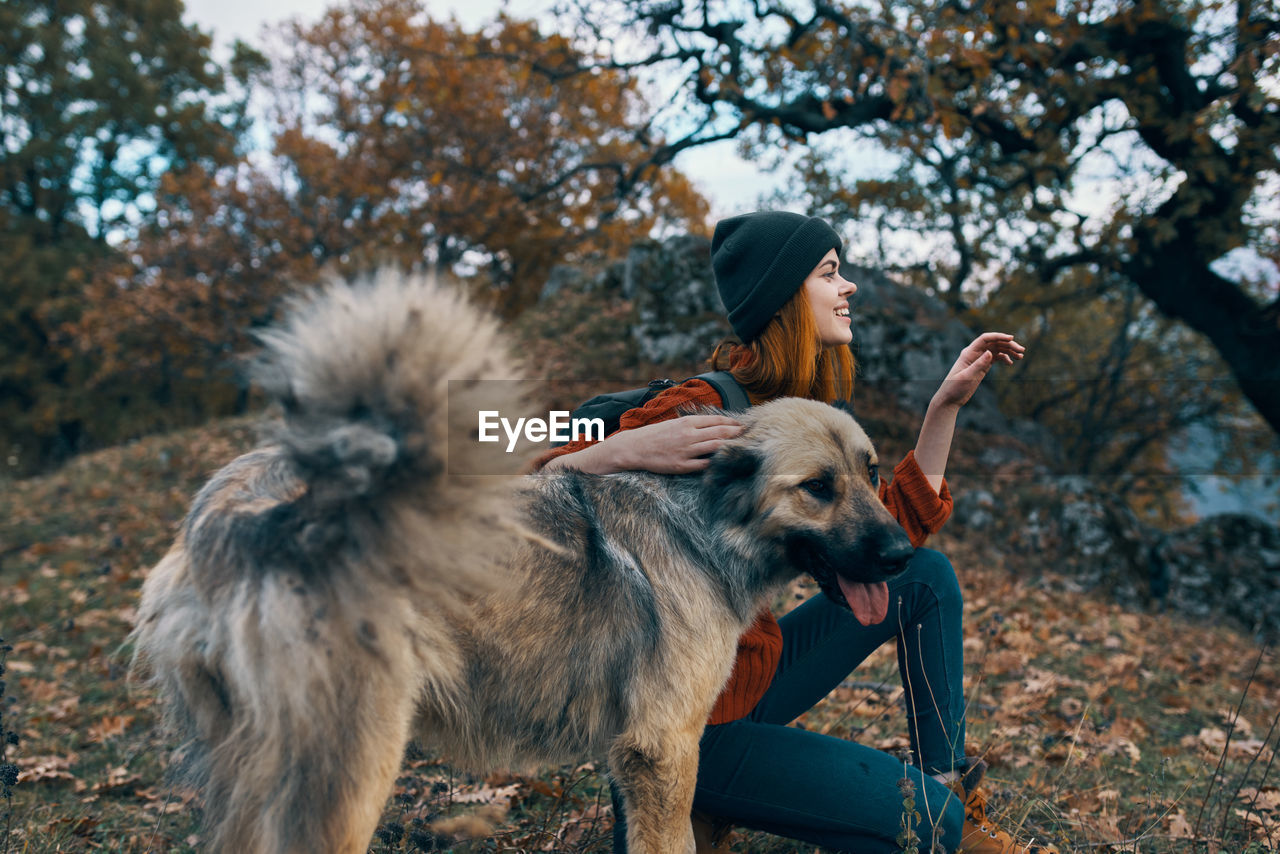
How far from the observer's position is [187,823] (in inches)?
127

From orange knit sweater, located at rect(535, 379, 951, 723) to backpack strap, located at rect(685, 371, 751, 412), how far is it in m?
0.03

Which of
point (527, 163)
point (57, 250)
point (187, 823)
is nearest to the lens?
point (187, 823)

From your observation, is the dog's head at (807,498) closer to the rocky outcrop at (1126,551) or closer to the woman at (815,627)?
the woman at (815,627)

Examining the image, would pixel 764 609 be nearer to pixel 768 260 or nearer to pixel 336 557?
pixel 768 260

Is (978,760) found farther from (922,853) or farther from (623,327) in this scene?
(623,327)

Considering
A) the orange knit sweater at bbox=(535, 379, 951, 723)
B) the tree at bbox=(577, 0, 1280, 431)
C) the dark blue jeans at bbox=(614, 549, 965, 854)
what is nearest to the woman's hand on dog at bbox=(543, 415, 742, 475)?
the orange knit sweater at bbox=(535, 379, 951, 723)

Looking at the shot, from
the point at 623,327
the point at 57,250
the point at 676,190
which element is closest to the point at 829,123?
the point at 623,327

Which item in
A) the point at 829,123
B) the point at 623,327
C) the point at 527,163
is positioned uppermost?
the point at 527,163

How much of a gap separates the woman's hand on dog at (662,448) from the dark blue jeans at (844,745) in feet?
2.85

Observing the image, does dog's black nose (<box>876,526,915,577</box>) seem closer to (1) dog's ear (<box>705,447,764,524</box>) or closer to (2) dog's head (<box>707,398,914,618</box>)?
(2) dog's head (<box>707,398,914,618</box>)

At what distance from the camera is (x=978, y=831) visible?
7.84ft

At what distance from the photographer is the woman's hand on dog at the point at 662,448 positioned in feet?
8.09

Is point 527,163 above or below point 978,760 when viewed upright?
above

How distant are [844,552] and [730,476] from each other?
43cm
